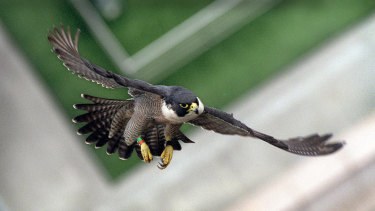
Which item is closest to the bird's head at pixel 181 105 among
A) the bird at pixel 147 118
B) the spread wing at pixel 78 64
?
the bird at pixel 147 118

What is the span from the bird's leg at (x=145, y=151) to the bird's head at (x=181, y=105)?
1.12 m

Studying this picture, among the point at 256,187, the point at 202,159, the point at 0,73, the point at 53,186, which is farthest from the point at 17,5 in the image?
the point at 256,187

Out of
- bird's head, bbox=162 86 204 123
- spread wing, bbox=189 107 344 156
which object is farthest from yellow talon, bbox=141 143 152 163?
bird's head, bbox=162 86 204 123

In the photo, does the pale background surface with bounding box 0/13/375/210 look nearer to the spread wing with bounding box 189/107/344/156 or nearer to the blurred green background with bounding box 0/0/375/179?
the blurred green background with bounding box 0/0/375/179

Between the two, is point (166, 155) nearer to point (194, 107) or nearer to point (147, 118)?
point (147, 118)

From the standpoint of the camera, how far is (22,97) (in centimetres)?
1357

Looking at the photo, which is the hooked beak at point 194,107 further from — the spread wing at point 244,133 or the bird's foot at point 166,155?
the bird's foot at point 166,155

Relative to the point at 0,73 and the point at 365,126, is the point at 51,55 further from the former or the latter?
the point at 365,126

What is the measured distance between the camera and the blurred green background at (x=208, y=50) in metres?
13.4

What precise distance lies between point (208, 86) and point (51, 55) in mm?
3088

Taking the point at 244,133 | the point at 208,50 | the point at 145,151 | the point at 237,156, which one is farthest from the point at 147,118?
the point at 208,50

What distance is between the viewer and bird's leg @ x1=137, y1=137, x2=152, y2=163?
31.6ft

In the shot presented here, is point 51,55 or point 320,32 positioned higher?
point 51,55

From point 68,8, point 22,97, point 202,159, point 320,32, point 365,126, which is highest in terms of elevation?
point 68,8
